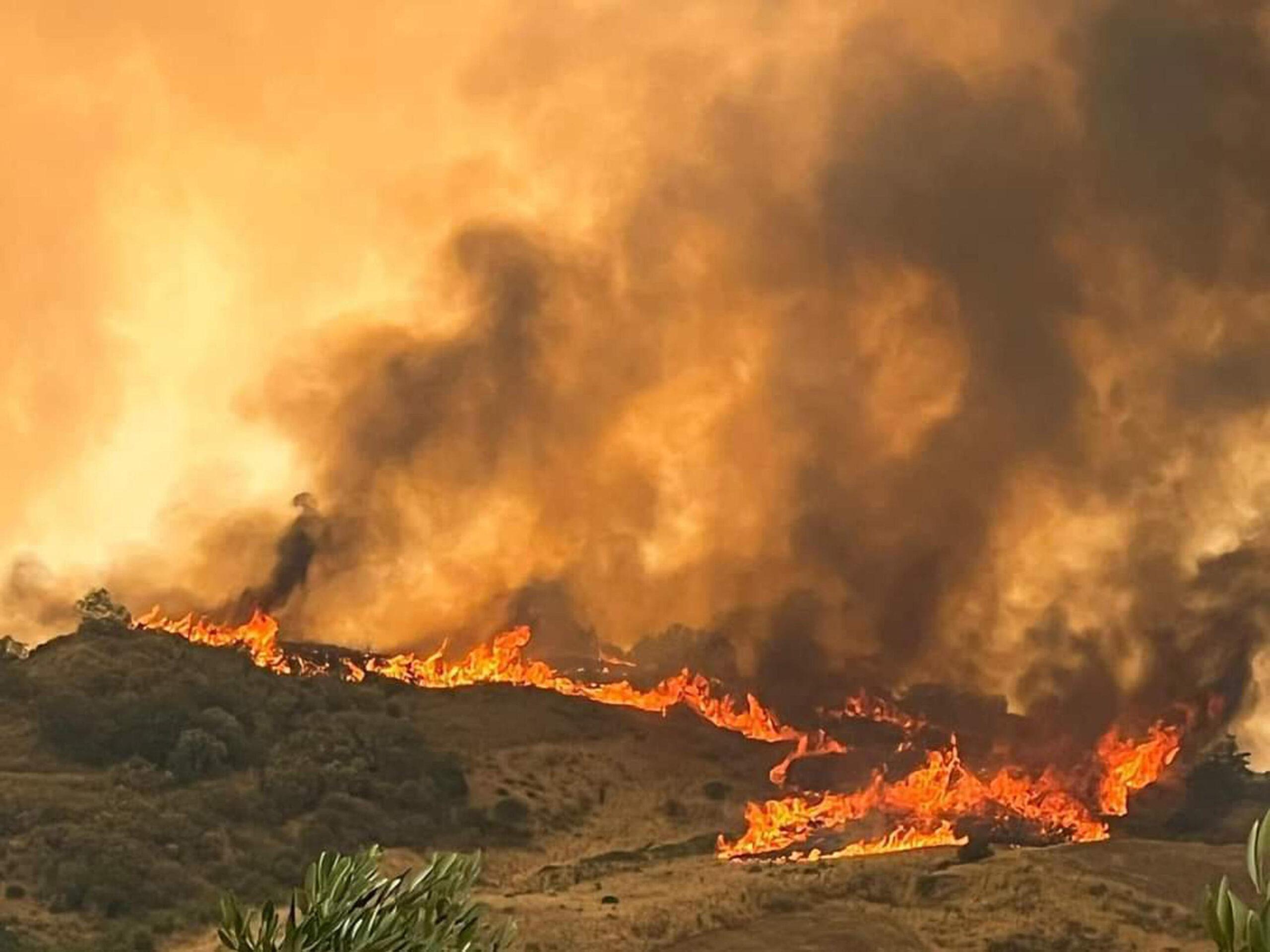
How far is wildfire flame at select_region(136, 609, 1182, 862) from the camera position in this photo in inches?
3661

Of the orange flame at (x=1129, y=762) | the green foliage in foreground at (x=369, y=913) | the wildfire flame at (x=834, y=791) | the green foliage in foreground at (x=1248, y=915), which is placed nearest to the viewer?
the green foliage in foreground at (x=1248, y=915)

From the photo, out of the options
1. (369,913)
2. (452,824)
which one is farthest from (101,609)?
(369,913)

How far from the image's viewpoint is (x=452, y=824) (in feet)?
329

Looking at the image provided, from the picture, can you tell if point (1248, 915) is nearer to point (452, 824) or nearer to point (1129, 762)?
point (452, 824)

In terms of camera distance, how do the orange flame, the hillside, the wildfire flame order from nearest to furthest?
the hillside → the wildfire flame → the orange flame

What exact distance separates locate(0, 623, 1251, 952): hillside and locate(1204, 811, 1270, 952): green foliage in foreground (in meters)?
58.0

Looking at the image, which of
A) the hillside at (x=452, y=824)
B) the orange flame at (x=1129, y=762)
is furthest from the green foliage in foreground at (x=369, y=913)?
the orange flame at (x=1129, y=762)

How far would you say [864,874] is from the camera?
77750 millimetres

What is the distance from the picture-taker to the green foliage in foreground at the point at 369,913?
17.6 metres

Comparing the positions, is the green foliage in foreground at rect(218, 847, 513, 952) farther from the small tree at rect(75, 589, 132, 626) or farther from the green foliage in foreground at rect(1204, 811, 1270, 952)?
the small tree at rect(75, 589, 132, 626)

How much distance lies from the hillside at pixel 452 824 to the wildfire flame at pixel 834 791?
10.2ft

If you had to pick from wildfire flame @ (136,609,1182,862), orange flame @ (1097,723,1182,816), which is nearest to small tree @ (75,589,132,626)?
wildfire flame @ (136,609,1182,862)

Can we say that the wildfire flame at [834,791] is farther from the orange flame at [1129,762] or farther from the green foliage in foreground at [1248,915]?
the green foliage in foreground at [1248,915]

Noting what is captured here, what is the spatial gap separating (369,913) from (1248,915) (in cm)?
1064
